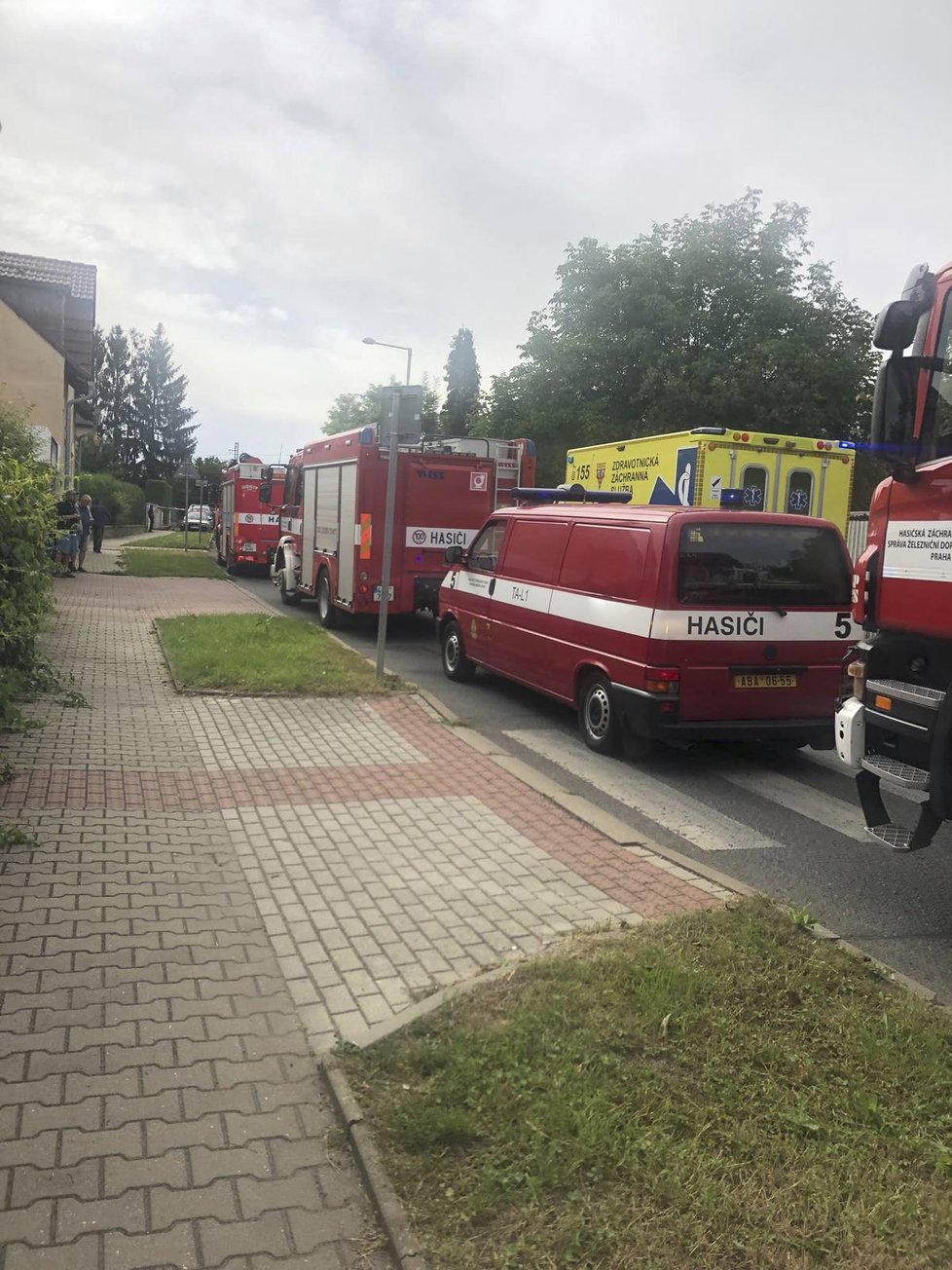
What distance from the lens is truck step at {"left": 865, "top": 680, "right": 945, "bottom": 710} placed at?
15.3 ft

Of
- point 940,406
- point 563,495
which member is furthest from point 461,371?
point 940,406

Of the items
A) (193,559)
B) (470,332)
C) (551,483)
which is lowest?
(193,559)

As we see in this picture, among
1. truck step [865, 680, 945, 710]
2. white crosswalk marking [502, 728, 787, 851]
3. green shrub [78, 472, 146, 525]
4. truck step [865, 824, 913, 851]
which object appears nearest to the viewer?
truck step [865, 680, 945, 710]

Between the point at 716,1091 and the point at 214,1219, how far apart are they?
4.93 feet

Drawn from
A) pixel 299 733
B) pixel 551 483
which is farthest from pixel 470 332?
pixel 299 733

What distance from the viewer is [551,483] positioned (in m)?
39.5

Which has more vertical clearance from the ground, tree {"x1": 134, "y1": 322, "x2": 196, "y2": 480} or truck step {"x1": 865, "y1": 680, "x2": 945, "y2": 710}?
tree {"x1": 134, "y1": 322, "x2": 196, "y2": 480}

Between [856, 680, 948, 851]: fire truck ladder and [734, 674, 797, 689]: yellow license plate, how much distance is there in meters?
2.33

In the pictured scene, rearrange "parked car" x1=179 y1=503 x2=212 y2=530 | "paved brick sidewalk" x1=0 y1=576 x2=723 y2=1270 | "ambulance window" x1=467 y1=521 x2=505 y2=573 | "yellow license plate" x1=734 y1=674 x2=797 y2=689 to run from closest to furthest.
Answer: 1. "paved brick sidewalk" x1=0 y1=576 x2=723 y2=1270
2. "yellow license plate" x1=734 y1=674 x2=797 y2=689
3. "ambulance window" x1=467 y1=521 x2=505 y2=573
4. "parked car" x1=179 y1=503 x2=212 y2=530

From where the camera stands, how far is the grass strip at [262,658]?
10141 millimetres

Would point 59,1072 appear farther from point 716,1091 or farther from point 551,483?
point 551,483

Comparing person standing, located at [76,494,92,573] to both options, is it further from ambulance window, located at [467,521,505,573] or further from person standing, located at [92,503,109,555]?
ambulance window, located at [467,521,505,573]

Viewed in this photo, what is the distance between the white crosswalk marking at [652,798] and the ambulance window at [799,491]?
274 inches

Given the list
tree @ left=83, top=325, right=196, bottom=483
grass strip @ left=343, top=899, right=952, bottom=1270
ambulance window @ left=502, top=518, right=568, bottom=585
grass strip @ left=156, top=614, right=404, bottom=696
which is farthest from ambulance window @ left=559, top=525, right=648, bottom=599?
tree @ left=83, top=325, right=196, bottom=483
